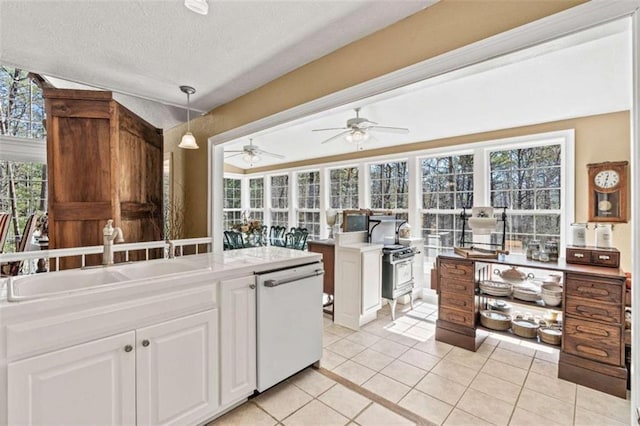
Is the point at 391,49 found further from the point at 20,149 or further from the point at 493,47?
the point at 20,149

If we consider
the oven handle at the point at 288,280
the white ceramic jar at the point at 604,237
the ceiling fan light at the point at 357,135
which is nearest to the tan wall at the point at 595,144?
the white ceramic jar at the point at 604,237

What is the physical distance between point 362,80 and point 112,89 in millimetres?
2712

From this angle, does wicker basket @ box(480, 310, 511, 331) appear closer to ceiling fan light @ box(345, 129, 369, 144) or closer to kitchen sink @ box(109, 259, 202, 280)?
ceiling fan light @ box(345, 129, 369, 144)

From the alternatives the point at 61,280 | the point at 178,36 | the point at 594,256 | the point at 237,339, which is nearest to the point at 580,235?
the point at 594,256

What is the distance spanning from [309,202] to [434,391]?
4606 mm

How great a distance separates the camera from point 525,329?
2.68 m

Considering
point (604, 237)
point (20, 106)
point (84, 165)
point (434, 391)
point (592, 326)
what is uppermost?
point (20, 106)

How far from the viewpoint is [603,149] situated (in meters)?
2.99

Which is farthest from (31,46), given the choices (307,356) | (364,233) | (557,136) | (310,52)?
(557,136)

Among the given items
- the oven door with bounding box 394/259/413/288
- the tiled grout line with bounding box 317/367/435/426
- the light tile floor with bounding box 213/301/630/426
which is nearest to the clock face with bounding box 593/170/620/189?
the light tile floor with bounding box 213/301/630/426

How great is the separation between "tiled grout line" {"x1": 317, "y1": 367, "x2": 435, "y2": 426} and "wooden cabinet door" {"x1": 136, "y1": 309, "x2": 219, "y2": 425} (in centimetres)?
94

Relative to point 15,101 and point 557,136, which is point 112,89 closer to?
point 15,101

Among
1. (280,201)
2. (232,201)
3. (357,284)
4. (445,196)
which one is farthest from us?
(232,201)

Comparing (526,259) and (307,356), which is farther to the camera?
(526,259)
